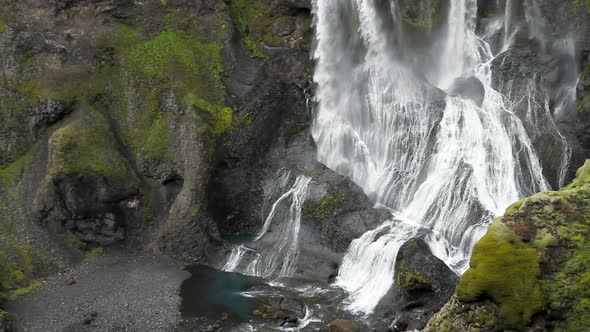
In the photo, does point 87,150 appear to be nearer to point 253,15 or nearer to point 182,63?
point 182,63

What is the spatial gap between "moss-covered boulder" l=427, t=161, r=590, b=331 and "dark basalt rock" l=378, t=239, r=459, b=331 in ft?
29.0

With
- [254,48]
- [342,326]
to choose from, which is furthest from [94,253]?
[254,48]

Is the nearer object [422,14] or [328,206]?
[328,206]

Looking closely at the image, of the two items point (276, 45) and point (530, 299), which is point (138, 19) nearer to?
point (276, 45)

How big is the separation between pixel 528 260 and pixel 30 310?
966 inches

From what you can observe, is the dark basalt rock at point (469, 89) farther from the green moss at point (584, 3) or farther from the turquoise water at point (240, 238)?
the turquoise water at point (240, 238)

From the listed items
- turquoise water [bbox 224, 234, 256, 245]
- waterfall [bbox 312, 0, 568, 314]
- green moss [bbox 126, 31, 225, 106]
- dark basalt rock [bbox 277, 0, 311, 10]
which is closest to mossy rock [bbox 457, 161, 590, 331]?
waterfall [bbox 312, 0, 568, 314]

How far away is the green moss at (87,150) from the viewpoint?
34.6 metres

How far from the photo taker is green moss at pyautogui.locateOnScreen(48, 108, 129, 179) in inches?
1361

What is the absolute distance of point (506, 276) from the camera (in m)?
16.0

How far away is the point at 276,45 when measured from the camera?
4284 centimetres

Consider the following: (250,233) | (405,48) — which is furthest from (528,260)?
(405,48)

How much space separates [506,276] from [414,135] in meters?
20.3

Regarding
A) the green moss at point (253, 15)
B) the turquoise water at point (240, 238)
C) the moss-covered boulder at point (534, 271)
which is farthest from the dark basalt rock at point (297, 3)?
the moss-covered boulder at point (534, 271)
